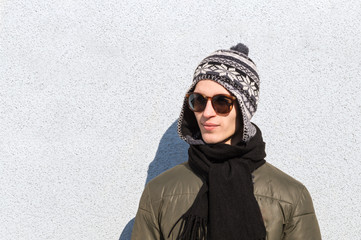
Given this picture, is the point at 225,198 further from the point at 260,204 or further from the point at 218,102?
the point at 218,102

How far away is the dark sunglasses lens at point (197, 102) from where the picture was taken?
2013 millimetres

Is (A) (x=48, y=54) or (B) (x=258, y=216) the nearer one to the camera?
(B) (x=258, y=216)

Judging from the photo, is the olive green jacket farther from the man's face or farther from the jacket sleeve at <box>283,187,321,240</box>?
the man's face

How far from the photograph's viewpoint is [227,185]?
1967 millimetres

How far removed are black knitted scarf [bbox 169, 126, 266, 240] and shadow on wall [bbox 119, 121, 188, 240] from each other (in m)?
0.92

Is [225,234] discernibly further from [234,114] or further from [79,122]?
[79,122]

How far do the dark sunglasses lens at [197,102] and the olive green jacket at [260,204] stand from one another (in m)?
0.37

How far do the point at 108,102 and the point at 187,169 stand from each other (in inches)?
41.7

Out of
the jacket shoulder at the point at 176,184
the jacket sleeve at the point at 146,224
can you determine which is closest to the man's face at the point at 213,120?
the jacket shoulder at the point at 176,184

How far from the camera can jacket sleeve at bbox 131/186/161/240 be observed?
7.03 ft

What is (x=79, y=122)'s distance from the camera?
3004 millimetres

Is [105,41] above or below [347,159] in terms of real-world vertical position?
above

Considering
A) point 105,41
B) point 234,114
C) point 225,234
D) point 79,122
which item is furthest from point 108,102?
point 225,234

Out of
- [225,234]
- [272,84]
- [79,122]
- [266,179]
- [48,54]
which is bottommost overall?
[225,234]
